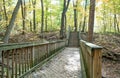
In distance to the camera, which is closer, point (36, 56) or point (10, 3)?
point (36, 56)

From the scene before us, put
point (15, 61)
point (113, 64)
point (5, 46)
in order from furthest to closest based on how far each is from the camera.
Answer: point (113, 64) → point (15, 61) → point (5, 46)

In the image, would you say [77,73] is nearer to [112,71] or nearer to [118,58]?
[112,71]

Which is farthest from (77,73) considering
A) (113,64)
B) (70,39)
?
(70,39)

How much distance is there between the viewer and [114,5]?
3328cm

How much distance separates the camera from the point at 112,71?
12.7 meters

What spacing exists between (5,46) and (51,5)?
33.6 metres

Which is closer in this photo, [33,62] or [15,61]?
[15,61]

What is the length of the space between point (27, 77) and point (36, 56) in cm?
177

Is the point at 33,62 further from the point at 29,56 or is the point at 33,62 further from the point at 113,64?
the point at 113,64

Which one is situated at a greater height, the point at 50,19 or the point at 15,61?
the point at 50,19

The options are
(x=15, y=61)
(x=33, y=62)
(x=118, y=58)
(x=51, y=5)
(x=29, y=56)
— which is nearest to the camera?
(x=15, y=61)

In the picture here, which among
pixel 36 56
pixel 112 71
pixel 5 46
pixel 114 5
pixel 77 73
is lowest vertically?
pixel 112 71

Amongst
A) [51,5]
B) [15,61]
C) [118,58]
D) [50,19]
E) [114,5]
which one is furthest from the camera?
[50,19]

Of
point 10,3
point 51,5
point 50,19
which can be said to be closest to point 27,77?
point 10,3
